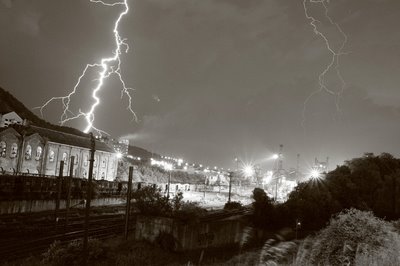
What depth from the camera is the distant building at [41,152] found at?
4603 cm

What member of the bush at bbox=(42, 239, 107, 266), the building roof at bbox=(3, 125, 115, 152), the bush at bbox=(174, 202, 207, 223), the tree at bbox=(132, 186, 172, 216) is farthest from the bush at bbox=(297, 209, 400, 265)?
the building roof at bbox=(3, 125, 115, 152)

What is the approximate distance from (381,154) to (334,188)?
14019 millimetres

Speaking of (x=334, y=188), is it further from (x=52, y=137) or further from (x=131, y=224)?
(x=52, y=137)

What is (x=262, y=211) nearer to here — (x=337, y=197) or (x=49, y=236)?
(x=337, y=197)

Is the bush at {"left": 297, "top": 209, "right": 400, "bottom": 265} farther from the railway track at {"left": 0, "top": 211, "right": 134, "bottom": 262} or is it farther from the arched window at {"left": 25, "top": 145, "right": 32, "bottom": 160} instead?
the arched window at {"left": 25, "top": 145, "right": 32, "bottom": 160}

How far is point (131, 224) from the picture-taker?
29.0 meters

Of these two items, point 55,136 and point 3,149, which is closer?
point 3,149

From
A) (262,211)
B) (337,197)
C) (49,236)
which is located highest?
(337,197)

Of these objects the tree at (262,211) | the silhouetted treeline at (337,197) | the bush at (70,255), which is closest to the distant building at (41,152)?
the tree at (262,211)

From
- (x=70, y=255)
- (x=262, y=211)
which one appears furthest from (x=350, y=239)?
(x=70, y=255)

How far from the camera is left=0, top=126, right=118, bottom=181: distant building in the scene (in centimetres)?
4603

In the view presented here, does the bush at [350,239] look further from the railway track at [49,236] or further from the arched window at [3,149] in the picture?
the arched window at [3,149]

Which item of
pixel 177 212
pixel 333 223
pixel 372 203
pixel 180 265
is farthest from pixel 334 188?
pixel 180 265

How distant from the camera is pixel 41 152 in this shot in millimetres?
50812
